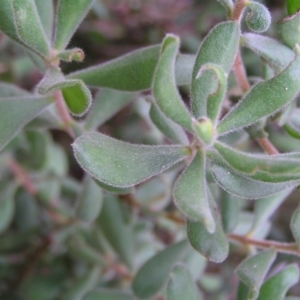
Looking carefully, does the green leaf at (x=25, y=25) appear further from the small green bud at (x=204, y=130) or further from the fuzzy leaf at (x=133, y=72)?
the small green bud at (x=204, y=130)

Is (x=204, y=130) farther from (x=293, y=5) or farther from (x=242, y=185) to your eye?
(x=293, y=5)

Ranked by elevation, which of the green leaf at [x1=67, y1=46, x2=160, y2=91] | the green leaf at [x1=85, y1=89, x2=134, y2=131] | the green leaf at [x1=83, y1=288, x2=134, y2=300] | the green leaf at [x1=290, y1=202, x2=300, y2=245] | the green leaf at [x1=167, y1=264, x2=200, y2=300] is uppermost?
the green leaf at [x1=67, y1=46, x2=160, y2=91]

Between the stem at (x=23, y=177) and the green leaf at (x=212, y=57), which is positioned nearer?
the green leaf at (x=212, y=57)

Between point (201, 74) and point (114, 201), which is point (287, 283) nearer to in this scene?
point (201, 74)

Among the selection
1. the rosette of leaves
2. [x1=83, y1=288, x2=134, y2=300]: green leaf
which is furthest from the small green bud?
[x1=83, y1=288, x2=134, y2=300]: green leaf

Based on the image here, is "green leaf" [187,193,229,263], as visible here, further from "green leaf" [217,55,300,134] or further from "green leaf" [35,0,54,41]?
"green leaf" [35,0,54,41]

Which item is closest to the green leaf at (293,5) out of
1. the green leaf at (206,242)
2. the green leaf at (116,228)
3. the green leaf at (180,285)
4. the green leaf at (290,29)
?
the green leaf at (290,29)
